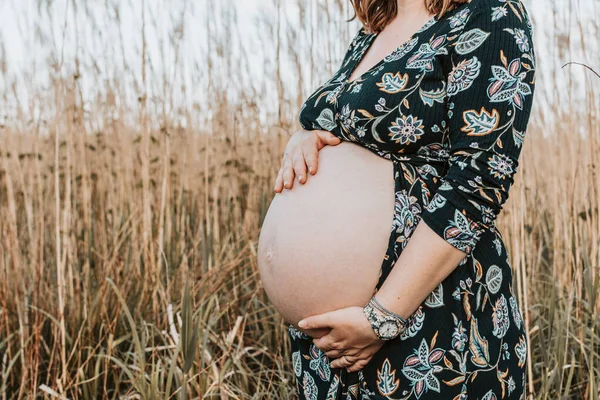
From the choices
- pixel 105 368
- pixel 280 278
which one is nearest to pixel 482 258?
pixel 280 278

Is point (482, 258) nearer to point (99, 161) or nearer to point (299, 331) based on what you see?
point (299, 331)

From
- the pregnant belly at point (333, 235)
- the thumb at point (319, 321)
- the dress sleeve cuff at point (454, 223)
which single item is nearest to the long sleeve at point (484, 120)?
the dress sleeve cuff at point (454, 223)

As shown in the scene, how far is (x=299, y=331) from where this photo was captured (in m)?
1.20

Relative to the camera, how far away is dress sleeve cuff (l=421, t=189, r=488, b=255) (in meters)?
0.95

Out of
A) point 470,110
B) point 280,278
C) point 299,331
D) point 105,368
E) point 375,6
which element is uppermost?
point 375,6

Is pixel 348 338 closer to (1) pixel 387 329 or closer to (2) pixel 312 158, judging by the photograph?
(1) pixel 387 329

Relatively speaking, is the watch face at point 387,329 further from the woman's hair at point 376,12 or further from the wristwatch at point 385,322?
the woman's hair at point 376,12

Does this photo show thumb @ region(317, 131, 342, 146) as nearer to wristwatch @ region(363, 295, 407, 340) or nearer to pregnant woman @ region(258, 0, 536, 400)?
pregnant woman @ region(258, 0, 536, 400)

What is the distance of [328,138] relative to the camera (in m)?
1.17

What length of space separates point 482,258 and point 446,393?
233 mm

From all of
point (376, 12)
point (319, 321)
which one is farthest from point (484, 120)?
point (376, 12)

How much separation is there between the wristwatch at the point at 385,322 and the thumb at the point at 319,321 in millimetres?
69

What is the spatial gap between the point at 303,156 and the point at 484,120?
375mm

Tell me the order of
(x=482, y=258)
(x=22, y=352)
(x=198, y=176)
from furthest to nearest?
(x=198, y=176), (x=22, y=352), (x=482, y=258)
